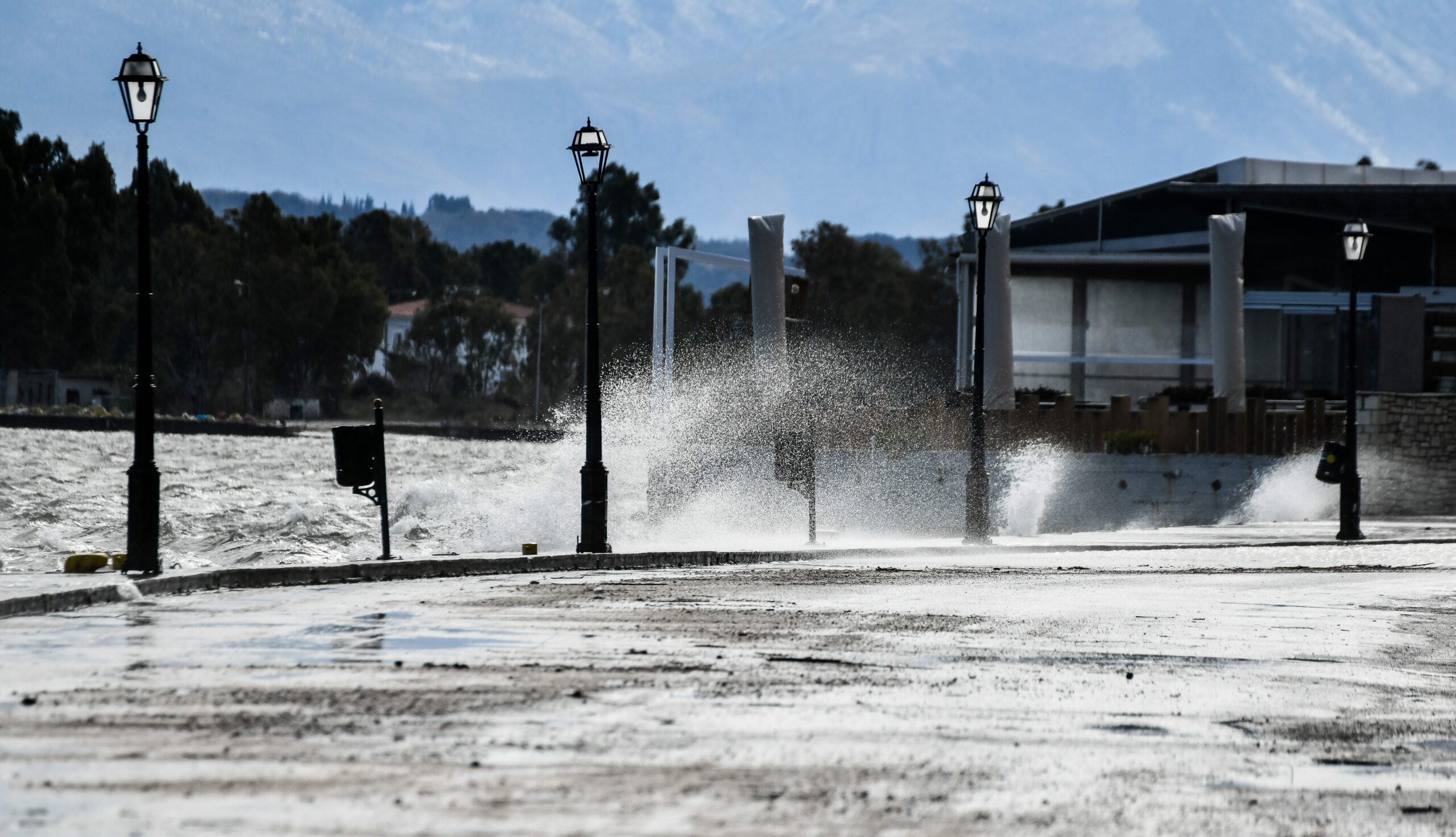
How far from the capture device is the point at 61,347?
80688 mm

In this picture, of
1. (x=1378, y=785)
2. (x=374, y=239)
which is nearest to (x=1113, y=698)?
(x=1378, y=785)

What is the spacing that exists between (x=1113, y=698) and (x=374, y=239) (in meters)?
122

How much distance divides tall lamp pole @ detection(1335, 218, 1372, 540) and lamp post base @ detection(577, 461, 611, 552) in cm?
1119

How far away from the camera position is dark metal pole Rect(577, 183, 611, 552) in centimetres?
1762

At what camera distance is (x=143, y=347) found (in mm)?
14297

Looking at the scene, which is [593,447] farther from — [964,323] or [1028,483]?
[964,323]

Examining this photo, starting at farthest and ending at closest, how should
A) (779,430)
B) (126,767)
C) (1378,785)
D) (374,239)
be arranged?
(374,239), (779,430), (1378,785), (126,767)

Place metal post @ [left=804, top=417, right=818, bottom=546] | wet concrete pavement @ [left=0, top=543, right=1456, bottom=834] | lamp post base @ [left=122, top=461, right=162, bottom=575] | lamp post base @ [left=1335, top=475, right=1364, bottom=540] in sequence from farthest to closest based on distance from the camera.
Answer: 1. lamp post base @ [left=1335, top=475, right=1364, bottom=540]
2. metal post @ [left=804, top=417, right=818, bottom=546]
3. lamp post base @ [left=122, top=461, right=162, bottom=575]
4. wet concrete pavement @ [left=0, top=543, right=1456, bottom=834]

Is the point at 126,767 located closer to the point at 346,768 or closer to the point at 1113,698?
the point at 346,768

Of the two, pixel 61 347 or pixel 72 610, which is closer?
pixel 72 610

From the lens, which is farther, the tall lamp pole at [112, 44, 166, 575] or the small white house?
the small white house

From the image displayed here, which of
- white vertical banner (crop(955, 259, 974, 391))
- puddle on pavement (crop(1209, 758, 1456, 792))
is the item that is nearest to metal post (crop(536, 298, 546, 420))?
white vertical banner (crop(955, 259, 974, 391))

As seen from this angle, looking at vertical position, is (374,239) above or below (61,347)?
above

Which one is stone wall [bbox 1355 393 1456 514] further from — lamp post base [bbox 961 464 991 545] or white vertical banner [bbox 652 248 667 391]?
white vertical banner [bbox 652 248 667 391]
